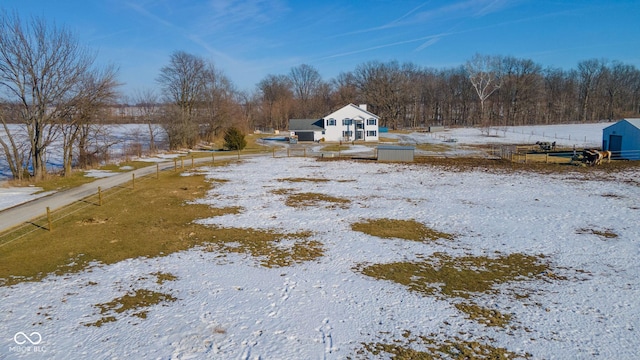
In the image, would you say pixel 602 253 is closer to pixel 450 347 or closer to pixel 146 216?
pixel 450 347

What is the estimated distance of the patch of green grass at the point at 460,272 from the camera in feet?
35.6

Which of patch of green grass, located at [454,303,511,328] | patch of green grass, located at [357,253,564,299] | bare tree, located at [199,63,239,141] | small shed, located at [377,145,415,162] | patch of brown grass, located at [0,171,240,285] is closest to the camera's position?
patch of green grass, located at [454,303,511,328]

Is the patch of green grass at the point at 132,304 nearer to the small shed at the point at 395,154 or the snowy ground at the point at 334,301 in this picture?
the snowy ground at the point at 334,301

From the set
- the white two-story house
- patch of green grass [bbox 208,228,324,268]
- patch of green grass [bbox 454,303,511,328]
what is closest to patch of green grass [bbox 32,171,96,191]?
patch of green grass [bbox 208,228,324,268]

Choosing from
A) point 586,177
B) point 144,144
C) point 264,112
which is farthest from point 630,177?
point 264,112

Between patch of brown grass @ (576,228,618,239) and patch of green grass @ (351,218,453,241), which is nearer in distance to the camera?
patch of brown grass @ (576,228,618,239)

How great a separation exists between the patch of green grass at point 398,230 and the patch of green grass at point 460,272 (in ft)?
7.15

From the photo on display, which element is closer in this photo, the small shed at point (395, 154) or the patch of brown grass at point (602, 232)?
the patch of brown grass at point (602, 232)

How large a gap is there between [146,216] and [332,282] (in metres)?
11.5

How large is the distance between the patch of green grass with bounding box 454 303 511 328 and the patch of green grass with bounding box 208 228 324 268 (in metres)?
5.29

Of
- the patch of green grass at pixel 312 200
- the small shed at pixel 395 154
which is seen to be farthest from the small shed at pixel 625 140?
the patch of green grass at pixel 312 200

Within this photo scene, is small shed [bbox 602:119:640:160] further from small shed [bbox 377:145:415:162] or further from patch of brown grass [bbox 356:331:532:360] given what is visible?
patch of brown grass [bbox 356:331:532:360]

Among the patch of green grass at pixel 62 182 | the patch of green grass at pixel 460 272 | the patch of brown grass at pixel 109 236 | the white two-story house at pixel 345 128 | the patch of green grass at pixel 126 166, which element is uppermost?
the white two-story house at pixel 345 128

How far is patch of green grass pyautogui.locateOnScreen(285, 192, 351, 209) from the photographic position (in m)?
21.3
